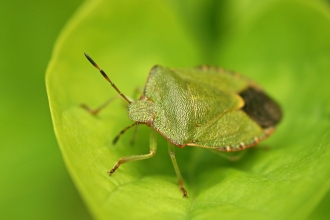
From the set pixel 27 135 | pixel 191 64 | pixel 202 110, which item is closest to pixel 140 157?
pixel 202 110

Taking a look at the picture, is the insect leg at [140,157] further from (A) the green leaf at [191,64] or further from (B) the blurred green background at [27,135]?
(B) the blurred green background at [27,135]

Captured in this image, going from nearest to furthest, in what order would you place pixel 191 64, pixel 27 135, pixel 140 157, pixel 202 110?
pixel 140 157
pixel 202 110
pixel 27 135
pixel 191 64

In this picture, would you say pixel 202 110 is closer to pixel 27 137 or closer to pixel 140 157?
pixel 140 157

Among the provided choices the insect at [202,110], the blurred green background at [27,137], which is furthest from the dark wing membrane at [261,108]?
the blurred green background at [27,137]

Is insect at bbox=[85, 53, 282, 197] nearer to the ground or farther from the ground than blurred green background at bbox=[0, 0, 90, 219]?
nearer to the ground

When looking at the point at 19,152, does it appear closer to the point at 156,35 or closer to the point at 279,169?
the point at 156,35

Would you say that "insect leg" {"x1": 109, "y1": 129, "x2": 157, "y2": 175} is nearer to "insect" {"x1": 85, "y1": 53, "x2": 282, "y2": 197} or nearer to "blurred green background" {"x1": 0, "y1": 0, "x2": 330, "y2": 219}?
"insect" {"x1": 85, "y1": 53, "x2": 282, "y2": 197}

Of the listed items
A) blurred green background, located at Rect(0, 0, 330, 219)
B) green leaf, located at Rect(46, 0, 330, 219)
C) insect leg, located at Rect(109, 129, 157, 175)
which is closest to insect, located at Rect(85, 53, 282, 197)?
insect leg, located at Rect(109, 129, 157, 175)
